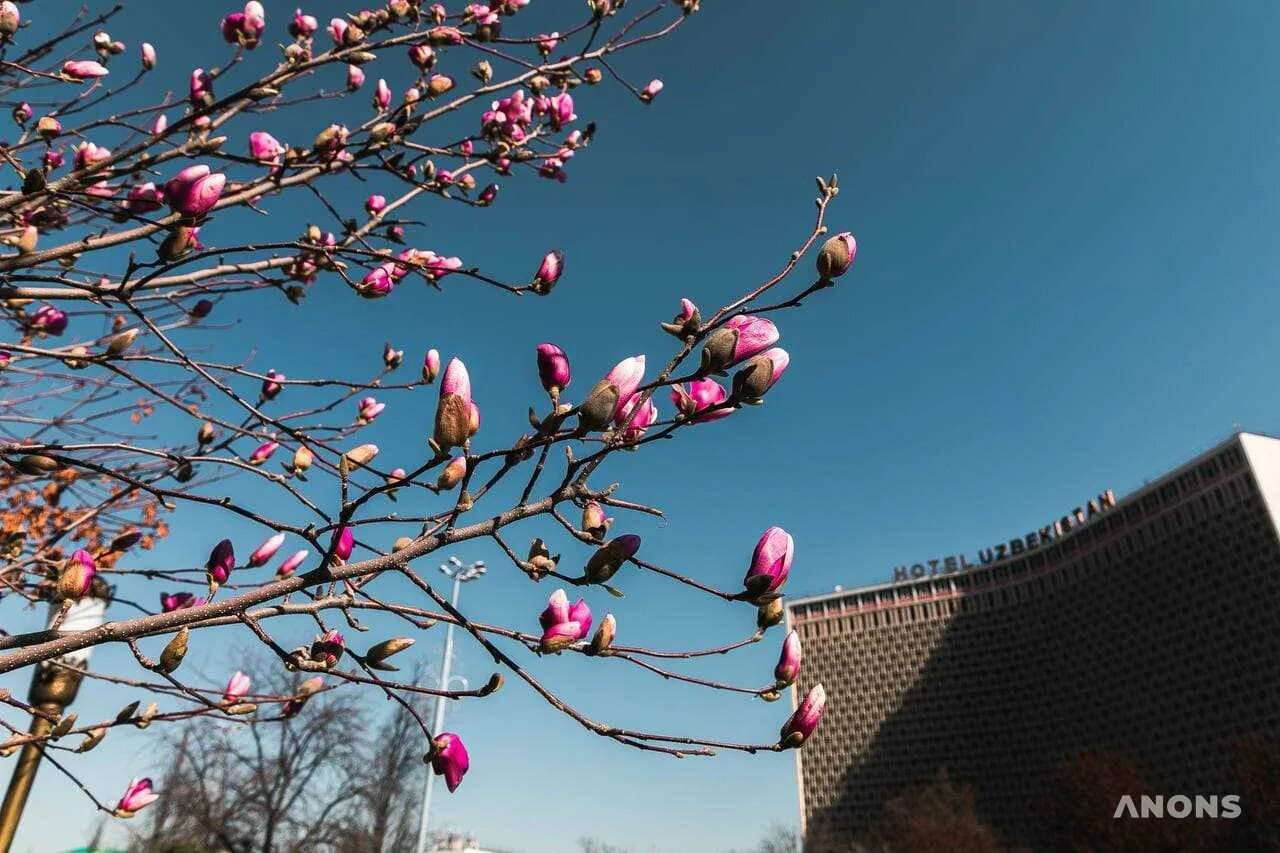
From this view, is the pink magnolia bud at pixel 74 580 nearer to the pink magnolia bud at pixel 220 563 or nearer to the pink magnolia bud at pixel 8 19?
the pink magnolia bud at pixel 220 563

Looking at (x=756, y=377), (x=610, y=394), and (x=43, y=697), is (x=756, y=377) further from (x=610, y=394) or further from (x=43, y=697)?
(x=43, y=697)

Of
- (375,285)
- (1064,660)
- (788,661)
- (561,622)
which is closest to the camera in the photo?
(561,622)

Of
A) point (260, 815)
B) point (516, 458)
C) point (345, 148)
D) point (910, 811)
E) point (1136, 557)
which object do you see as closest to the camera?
point (516, 458)

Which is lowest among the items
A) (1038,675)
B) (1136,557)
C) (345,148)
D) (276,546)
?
(276,546)

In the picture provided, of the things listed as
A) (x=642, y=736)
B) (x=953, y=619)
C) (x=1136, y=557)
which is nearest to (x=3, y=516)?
(x=642, y=736)

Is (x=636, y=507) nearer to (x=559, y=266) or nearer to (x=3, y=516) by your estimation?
(x=559, y=266)

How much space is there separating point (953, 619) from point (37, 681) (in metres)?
66.9

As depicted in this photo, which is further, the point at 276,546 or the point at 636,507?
the point at 276,546

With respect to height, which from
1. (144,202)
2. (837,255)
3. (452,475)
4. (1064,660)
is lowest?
(452,475)

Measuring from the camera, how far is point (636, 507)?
126cm

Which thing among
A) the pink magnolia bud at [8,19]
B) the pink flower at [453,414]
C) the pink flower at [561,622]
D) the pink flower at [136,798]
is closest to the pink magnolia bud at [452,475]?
the pink flower at [453,414]

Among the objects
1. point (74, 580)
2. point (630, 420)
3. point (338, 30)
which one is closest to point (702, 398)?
point (630, 420)

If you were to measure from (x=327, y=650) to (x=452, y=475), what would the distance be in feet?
1.64

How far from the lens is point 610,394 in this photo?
108cm
